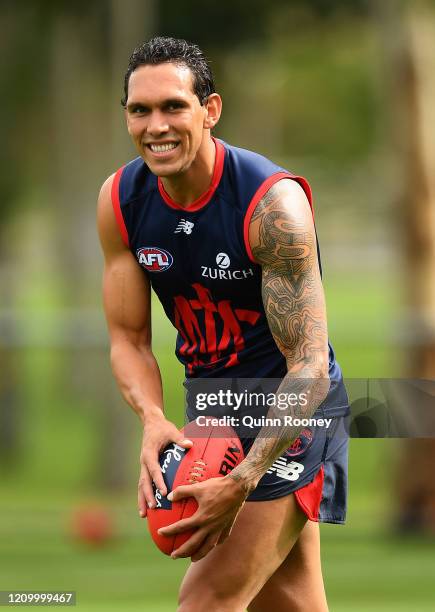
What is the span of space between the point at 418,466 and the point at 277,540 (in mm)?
10037

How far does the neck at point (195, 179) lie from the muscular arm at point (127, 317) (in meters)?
0.32

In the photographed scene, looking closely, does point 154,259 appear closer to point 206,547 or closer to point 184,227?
point 184,227

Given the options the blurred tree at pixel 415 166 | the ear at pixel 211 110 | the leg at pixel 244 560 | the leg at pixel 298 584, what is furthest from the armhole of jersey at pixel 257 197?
the blurred tree at pixel 415 166

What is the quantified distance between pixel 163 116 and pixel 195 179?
34 cm

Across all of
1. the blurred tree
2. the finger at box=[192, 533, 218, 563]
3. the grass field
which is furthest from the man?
the blurred tree

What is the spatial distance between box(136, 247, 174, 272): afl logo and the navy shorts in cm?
81

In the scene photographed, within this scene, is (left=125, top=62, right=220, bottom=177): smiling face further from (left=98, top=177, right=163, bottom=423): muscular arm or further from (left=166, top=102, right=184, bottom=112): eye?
(left=98, top=177, right=163, bottom=423): muscular arm

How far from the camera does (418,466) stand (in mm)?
15625

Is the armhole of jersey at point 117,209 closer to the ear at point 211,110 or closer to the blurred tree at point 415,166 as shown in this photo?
the ear at point 211,110

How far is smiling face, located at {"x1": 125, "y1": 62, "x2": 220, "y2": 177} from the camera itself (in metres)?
5.69

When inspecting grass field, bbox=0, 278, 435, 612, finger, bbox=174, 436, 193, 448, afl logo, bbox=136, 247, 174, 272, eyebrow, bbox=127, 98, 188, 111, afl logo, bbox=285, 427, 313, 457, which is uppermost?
eyebrow, bbox=127, 98, 188, 111

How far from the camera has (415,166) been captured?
16500 millimetres

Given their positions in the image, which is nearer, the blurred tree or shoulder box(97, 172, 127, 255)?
shoulder box(97, 172, 127, 255)

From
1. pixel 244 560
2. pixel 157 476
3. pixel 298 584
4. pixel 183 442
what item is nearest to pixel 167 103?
pixel 183 442
